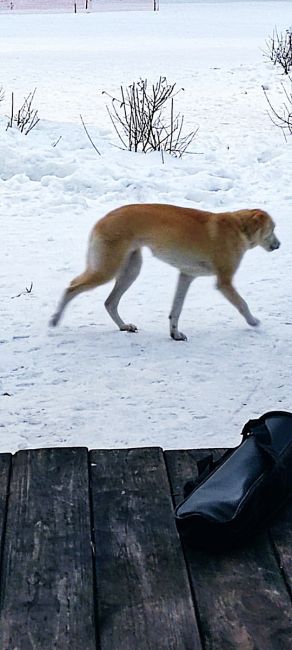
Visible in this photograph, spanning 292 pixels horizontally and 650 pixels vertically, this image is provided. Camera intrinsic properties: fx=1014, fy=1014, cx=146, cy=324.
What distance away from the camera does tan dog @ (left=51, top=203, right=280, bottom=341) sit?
543 cm

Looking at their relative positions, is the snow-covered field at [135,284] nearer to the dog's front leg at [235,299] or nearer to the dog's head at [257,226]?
the dog's front leg at [235,299]

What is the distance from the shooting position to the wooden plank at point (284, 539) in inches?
86.7

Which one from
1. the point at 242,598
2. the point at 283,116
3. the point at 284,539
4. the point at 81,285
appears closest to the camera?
the point at 242,598

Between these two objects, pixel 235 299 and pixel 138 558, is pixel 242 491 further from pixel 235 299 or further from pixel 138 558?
pixel 235 299

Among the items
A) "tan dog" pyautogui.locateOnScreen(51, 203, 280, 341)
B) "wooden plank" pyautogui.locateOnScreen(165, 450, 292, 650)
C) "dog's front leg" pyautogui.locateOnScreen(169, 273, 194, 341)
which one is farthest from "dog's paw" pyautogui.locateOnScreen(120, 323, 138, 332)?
"wooden plank" pyautogui.locateOnScreen(165, 450, 292, 650)

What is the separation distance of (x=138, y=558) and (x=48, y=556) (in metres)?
0.20

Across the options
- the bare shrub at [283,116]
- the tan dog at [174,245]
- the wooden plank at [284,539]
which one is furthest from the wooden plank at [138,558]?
the bare shrub at [283,116]

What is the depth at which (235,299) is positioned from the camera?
18.9 ft

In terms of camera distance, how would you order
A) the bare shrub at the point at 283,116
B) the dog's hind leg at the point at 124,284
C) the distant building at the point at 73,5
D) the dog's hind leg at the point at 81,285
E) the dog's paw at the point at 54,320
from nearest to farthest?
the dog's hind leg at the point at 81,285 → the dog's hind leg at the point at 124,284 → the dog's paw at the point at 54,320 → the bare shrub at the point at 283,116 → the distant building at the point at 73,5

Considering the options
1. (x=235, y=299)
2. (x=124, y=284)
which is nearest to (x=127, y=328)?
(x=124, y=284)

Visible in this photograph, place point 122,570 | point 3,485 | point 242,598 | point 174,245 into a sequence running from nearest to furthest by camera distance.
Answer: point 242,598 → point 122,570 → point 3,485 → point 174,245

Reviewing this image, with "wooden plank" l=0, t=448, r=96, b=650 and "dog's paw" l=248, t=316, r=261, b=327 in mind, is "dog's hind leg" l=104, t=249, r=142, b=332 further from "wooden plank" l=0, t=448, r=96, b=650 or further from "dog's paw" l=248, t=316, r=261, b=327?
"wooden plank" l=0, t=448, r=96, b=650

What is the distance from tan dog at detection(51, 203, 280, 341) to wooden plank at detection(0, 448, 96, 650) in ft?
8.97

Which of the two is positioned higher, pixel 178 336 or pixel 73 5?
pixel 178 336
